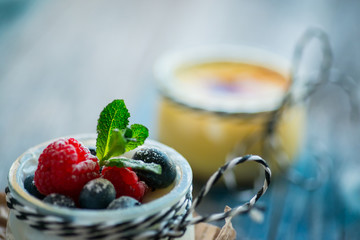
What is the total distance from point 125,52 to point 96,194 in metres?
1.30

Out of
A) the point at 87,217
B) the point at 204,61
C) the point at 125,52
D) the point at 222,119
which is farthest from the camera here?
the point at 125,52

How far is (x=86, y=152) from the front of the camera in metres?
0.56

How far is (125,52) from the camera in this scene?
1760 millimetres

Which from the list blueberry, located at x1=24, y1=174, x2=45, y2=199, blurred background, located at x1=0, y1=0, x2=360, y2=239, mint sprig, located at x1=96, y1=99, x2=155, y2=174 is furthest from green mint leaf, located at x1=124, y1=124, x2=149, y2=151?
blurred background, located at x1=0, y1=0, x2=360, y2=239

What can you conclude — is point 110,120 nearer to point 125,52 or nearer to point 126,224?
point 126,224

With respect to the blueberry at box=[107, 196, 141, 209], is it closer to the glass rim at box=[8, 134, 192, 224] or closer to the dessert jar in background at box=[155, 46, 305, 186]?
the glass rim at box=[8, 134, 192, 224]

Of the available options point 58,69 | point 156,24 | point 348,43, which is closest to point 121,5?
point 156,24

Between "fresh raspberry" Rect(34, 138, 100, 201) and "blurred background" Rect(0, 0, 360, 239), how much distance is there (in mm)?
540

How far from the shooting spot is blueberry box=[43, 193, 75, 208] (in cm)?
50

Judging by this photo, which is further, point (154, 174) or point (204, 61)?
point (204, 61)

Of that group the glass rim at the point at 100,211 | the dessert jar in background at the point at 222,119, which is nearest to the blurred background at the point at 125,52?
the dessert jar in background at the point at 222,119

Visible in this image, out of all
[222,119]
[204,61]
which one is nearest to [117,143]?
[222,119]

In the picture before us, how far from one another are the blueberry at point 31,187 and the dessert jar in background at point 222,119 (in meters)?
0.60

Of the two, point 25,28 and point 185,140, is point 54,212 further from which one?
point 25,28
